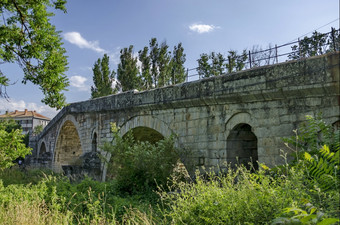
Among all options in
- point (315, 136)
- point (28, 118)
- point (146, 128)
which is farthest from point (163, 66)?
point (28, 118)

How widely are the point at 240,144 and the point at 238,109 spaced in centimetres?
97

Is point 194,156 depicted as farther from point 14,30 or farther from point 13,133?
point 14,30

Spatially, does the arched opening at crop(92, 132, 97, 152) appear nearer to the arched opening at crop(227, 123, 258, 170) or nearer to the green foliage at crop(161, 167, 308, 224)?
the arched opening at crop(227, 123, 258, 170)

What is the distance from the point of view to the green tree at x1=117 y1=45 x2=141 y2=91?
26234mm

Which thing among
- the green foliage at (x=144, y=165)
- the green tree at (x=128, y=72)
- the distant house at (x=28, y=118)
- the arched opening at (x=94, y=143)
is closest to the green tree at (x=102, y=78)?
the green tree at (x=128, y=72)

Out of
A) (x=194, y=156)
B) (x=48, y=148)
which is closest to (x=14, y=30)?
(x=194, y=156)

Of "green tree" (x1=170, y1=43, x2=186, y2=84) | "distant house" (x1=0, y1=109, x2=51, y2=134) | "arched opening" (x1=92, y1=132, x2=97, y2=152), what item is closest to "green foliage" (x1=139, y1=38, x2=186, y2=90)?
"green tree" (x1=170, y1=43, x2=186, y2=84)

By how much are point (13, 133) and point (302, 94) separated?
5.71 m

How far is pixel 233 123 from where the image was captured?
7.09 meters

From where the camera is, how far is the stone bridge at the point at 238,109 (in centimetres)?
557

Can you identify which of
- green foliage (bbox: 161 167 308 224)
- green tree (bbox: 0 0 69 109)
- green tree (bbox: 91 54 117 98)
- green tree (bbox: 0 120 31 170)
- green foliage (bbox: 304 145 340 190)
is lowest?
green foliage (bbox: 161 167 308 224)

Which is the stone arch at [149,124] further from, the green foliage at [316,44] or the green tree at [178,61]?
the green tree at [178,61]

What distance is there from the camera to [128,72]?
26.4 metres

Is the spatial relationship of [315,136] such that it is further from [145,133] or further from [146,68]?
[146,68]
